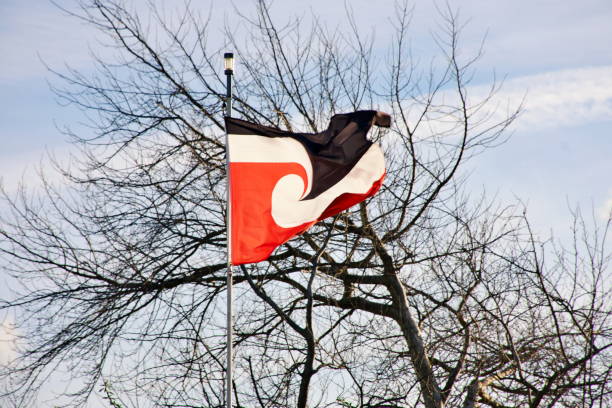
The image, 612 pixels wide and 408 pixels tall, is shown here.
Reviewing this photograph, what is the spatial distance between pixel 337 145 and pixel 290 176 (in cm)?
98

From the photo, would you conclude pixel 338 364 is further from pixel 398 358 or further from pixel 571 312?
pixel 571 312

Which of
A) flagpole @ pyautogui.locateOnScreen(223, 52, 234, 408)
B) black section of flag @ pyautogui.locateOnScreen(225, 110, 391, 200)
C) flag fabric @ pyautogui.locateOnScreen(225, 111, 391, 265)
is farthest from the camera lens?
black section of flag @ pyautogui.locateOnScreen(225, 110, 391, 200)

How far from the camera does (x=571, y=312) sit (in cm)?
885

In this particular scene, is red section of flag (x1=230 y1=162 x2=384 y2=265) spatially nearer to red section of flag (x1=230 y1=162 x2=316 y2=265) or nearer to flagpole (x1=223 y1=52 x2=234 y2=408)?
red section of flag (x1=230 y1=162 x2=316 y2=265)

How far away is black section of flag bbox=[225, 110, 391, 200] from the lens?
9.39 metres

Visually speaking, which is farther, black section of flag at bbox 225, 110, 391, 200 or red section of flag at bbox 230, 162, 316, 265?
black section of flag at bbox 225, 110, 391, 200

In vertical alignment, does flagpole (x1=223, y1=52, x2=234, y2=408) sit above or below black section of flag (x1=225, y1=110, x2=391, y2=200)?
below

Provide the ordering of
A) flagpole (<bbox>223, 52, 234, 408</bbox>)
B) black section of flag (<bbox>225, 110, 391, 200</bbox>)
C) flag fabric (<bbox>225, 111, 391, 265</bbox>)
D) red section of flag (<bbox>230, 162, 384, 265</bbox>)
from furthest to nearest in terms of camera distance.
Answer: black section of flag (<bbox>225, 110, 391, 200</bbox>)
flag fabric (<bbox>225, 111, 391, 265</bbox>)
red section of flag (<bbox>230, 162, 384, 265</bbox>)
flagpole (<bbox>223, 52, 234, 408</bbox>)

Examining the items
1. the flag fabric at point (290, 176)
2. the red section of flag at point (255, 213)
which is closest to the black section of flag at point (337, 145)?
the flag fabric at point (290, 176)

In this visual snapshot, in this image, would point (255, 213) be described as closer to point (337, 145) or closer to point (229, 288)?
point (229, 288)

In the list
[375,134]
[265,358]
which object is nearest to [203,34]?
[375,134]

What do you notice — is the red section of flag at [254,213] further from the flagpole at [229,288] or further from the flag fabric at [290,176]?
the flagpole at [229,288]

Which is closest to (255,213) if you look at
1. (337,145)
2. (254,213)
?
(254,213)

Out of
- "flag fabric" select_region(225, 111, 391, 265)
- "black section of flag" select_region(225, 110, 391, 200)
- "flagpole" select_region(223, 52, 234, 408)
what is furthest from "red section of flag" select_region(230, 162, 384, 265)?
"black section of flag" select_region(225, 110, 391, 200)
